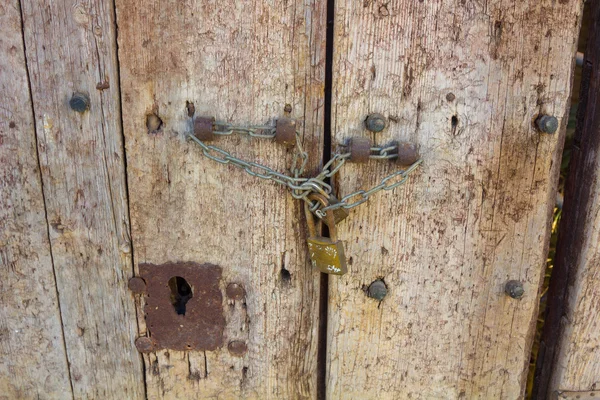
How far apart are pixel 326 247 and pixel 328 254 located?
0.05 feet

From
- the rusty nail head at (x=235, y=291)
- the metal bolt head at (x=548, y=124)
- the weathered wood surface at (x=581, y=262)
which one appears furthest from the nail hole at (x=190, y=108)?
the weathered wood surface at (x=581, y=262)

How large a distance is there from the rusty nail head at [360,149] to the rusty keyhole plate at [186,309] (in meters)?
0.38

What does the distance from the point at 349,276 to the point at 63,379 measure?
2.33ft

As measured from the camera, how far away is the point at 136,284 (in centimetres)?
121

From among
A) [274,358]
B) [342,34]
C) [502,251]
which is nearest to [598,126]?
[502,251]

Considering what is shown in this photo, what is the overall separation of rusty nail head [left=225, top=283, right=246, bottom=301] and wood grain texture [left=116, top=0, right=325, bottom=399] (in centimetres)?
1

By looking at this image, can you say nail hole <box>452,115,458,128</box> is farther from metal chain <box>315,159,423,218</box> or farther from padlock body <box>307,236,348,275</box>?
padlock body <box>307,236,348,275</box>

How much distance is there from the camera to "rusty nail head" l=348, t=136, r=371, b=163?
106 centimetres

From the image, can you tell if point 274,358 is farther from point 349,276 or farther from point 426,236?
point 426,236

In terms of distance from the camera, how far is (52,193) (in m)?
1.17

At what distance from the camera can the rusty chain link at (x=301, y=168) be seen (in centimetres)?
107

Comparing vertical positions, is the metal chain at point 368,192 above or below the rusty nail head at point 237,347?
above

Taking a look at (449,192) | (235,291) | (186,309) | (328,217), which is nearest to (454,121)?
(449,192)

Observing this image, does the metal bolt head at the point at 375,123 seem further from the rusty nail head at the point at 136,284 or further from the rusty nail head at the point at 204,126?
the rusty nail head at the point at 136,284
